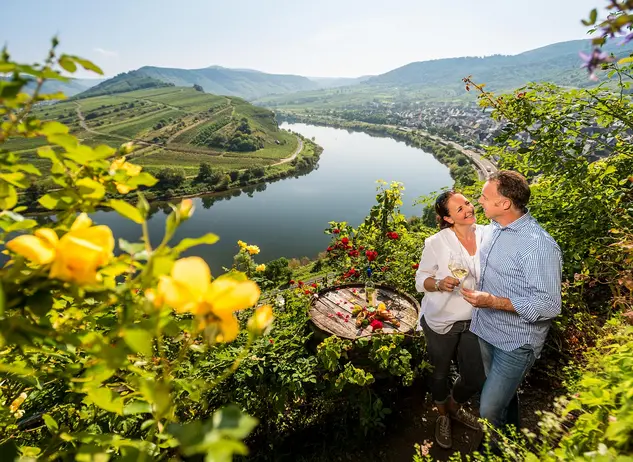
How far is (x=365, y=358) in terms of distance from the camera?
2721mm

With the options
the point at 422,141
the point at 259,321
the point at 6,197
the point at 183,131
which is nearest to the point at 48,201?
the point at 6,197

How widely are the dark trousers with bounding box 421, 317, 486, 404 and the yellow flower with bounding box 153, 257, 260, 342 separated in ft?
7.79

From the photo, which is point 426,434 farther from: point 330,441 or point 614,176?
point 614,176

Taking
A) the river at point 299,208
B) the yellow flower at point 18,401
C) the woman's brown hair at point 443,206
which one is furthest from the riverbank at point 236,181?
the yellow flower at point 18,401

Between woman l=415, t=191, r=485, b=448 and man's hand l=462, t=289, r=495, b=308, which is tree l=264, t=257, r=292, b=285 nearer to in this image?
woman l=415, t=191, r=485, b=448

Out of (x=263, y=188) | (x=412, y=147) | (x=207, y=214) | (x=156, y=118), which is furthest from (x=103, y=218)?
(x=412, y=147)

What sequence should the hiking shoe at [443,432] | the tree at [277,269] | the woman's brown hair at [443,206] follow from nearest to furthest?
1. the woman's brown hair at [443,206]
2. the hiking shoe at [443,432]
3. the tree at [277,269]

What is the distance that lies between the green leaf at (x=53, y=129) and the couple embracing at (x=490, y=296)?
84.5 inches

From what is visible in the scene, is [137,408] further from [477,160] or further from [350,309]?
[477,160]

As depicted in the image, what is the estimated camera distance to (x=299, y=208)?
4931cm

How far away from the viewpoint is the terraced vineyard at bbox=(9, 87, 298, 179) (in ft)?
221

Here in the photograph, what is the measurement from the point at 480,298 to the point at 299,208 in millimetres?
47455

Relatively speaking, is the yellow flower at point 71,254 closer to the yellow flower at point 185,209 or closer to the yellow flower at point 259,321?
the yellow flower at point 185,209

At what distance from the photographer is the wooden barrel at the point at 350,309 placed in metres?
2.82
